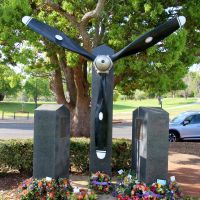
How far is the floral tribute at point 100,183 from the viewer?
801 cm

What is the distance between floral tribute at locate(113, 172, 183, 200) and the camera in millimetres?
7053

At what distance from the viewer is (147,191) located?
7.11 meters

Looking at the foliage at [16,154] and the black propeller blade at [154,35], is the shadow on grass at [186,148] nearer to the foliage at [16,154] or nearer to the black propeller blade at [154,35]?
the foliage at [16,154]

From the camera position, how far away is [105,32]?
12.7 metres

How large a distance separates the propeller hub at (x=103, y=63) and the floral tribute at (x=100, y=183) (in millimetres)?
2125

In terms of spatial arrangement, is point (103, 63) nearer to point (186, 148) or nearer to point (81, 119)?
point (81, 119)

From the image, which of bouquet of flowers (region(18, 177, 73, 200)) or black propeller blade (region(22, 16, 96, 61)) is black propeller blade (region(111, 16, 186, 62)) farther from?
bouquet of flowers (region(18, 177, 73, 200))

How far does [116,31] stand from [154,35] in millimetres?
3401

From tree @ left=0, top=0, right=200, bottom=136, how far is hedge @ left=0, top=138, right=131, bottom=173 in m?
2.53

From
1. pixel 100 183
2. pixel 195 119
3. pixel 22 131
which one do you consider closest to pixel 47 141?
pixel 100 183

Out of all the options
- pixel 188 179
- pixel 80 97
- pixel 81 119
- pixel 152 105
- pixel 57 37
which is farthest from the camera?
pixel 152 105

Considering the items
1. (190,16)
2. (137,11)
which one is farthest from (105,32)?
(190,16)

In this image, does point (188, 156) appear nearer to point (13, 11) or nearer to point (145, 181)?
point (145, 181)

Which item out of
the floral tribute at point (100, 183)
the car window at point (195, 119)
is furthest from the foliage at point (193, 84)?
the floral tribute at point (100, 183)
